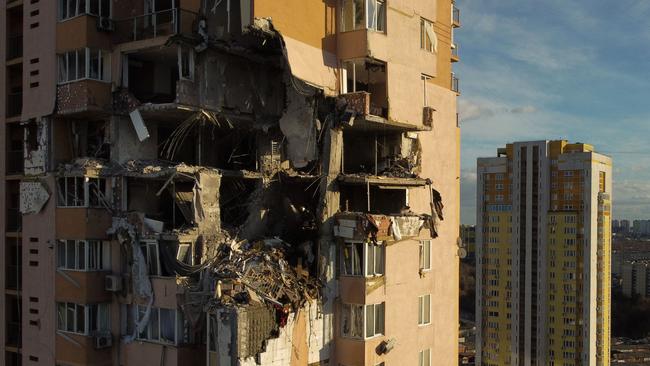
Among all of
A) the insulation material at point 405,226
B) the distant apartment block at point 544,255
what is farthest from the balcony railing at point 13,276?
the distant apartment block at point 544,255

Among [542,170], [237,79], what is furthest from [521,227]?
[237,79]

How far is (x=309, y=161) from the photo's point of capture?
53.2ft

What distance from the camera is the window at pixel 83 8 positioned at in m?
15.2

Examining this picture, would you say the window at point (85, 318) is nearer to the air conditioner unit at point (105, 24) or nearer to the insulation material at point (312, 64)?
the air conditioner unit at point (105, 24)

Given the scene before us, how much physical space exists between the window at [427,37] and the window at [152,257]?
393 inches

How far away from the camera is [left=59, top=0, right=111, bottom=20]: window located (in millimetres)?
15227

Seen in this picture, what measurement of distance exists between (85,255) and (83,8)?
6396 millimetres

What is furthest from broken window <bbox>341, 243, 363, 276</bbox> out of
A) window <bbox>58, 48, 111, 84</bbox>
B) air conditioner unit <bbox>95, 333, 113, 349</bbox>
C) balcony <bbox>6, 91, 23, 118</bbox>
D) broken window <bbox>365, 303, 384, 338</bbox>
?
balcony <bbox>6, 91, 23, 118</bbox>

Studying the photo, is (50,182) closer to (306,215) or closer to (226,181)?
(226,181)

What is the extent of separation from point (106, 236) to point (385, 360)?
831 centimetres

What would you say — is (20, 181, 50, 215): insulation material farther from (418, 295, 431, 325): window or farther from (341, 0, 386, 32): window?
(418, 295, 431, 325): window

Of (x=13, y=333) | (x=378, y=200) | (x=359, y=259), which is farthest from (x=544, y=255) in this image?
(x=13, y=333)

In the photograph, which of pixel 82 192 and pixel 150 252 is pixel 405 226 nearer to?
pixel 150 252

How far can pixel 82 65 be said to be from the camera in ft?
49.9
